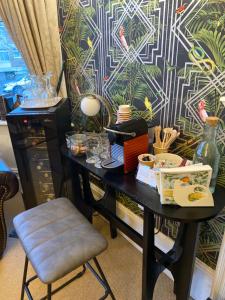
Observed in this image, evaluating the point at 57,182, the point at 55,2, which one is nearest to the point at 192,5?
the point at 55,2

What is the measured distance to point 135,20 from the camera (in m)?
1.27

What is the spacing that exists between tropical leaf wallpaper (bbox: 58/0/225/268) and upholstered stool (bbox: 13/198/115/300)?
60 centimetres

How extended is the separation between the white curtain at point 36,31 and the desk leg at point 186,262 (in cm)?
161

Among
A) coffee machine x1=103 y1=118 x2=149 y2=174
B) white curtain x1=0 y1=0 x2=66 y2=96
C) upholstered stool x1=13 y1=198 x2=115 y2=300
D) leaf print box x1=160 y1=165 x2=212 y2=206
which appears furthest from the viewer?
white curtain x1=0 y1=0 x2=66 y2=96

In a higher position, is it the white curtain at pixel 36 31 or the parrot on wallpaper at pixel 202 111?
the white curtain at pixel 36 31

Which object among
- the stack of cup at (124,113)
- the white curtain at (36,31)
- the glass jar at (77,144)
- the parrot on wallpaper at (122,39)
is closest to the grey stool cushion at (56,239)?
the glass jar at (77,144)

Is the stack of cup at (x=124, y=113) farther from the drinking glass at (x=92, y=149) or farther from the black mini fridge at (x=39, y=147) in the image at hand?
the black mini fridge at (x=39, y=147)

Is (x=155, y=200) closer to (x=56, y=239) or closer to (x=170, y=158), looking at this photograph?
(x=170, y=158)

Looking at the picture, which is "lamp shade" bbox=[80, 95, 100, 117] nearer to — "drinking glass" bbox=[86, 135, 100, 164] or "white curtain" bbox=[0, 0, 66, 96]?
"drinking glass" bbox=[86, 135, 100, 164]

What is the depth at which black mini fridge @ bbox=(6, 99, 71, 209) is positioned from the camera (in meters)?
1.58

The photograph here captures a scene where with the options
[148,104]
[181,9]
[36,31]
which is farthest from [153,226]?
[36,31]

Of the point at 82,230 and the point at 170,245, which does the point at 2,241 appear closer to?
the point at 82,230

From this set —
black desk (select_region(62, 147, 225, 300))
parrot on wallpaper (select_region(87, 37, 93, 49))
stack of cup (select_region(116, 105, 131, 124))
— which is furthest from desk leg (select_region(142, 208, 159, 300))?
parrot on wallpaper (select_region(87, 37, 93, 49))

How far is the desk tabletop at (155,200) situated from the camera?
2.95ft
